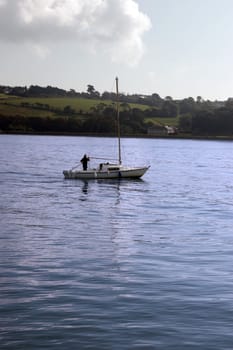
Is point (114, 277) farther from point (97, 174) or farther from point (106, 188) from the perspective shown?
point (97, 174)

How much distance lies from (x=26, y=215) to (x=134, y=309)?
21.9 meters

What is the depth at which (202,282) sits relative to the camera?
22.0 meters

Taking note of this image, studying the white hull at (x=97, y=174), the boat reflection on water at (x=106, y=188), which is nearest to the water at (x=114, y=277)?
the boat reflection on water at (x=106, y=188)

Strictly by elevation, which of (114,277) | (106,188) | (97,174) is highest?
(114,277)

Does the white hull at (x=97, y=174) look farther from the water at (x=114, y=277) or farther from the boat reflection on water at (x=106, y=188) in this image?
the water at (x=114, y=277)

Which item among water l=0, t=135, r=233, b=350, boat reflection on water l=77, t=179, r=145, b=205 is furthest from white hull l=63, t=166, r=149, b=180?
water l=0, t=135, r=233, b=350

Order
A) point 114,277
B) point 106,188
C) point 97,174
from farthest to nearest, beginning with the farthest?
1. point 97,174
2. point 106,188
3. point 114,277

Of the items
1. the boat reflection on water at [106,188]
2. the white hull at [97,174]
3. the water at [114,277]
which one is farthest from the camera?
the white hull at [97,174]

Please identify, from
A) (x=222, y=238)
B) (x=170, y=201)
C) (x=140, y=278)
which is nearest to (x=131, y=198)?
(x=170, y=201)

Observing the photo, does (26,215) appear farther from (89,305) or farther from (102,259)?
(89,305)

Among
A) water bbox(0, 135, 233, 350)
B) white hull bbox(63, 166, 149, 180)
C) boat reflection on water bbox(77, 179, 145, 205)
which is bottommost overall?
boat reflection on water bbox(77, 179, 145, 205)

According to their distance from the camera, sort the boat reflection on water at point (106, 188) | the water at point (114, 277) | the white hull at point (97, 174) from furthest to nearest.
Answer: the white hull at point (97, 174) → the boat reflection on water at point (106, 188) → the water at point (114, 277)

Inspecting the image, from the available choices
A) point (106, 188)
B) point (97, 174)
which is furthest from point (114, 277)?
point (97, 174)

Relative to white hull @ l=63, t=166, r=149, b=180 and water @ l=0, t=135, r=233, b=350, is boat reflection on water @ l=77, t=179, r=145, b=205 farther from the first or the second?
water @ l=0, t=135, r=233, b=350
